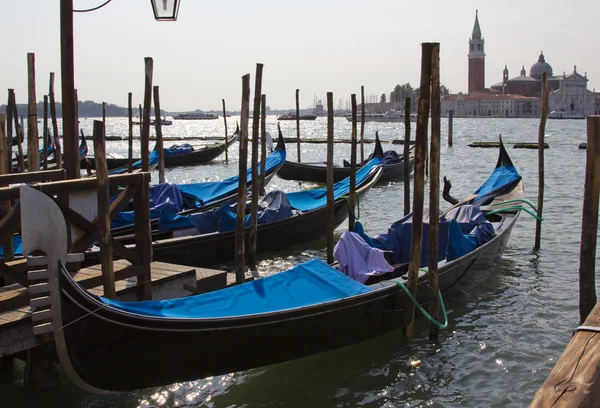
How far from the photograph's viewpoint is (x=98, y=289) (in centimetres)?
397

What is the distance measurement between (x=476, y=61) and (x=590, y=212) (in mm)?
85323

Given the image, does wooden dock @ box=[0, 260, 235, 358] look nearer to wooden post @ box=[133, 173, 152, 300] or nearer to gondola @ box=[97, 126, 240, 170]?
wooden post @ box=[133, 173, 152, 300]

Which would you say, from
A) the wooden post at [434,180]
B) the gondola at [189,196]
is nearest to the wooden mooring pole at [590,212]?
the wooden post at [434,180]

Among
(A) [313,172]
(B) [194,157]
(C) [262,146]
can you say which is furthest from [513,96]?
(C) [262,146]

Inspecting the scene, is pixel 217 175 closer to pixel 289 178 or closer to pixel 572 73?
pixel 289 178

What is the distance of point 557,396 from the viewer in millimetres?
1368

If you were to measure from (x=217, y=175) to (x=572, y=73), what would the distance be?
245 ft

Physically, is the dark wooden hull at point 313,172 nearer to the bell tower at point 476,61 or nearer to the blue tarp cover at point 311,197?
the blue tarp cover at point 311,197

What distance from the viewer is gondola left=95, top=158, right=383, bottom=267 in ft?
21.0

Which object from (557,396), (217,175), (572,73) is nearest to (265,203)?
(557,396)

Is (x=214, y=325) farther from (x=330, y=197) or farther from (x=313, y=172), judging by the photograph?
(x=313, y=172)

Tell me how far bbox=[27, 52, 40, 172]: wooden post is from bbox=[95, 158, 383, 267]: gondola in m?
1.65

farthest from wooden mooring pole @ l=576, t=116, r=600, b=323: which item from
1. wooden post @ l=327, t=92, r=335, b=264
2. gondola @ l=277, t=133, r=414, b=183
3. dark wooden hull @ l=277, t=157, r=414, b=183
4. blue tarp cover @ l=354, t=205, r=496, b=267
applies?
dark wooden hull @ l=277, t=157, r=414, b=183

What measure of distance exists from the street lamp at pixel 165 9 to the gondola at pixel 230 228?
2440mm
